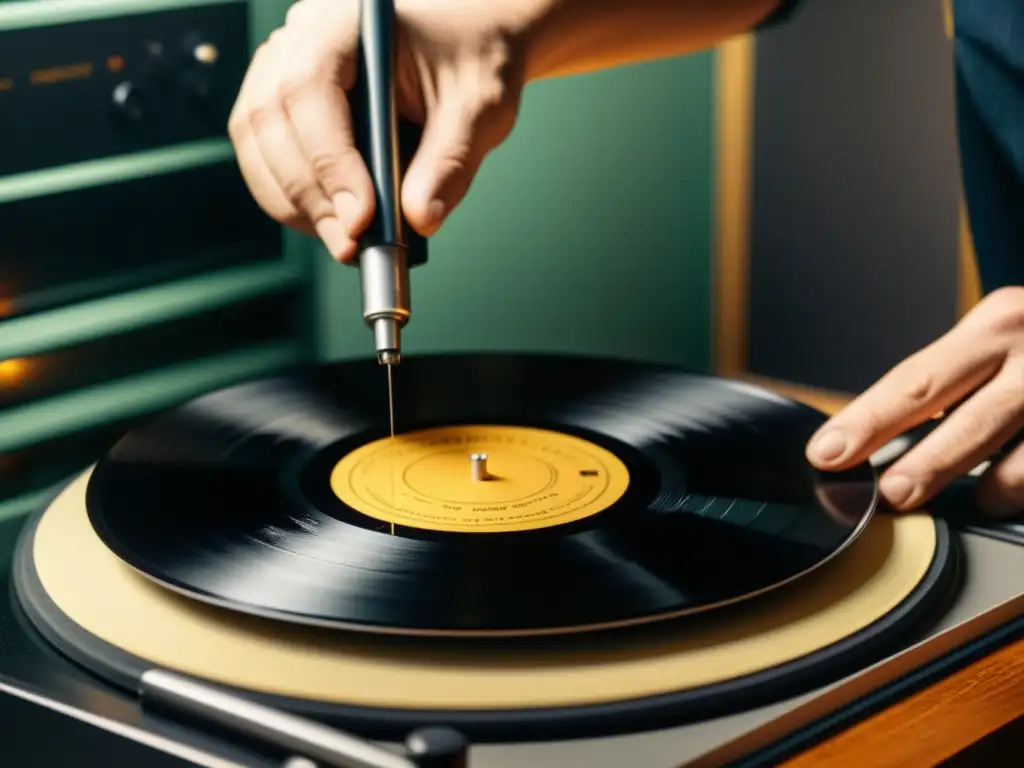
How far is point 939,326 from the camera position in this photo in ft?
5.31

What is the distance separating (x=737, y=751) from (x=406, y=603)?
0.49 feet

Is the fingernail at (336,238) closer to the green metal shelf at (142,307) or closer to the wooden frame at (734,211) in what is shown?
the green metal shelf at (142,307)

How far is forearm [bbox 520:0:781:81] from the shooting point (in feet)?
2.99

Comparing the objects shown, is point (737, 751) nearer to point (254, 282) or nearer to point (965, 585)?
point (965, 585)

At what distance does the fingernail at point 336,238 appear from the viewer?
0.74 m

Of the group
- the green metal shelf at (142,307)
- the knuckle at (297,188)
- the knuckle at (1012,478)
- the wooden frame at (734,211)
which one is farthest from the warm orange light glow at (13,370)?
the wooden frame at (734,211)

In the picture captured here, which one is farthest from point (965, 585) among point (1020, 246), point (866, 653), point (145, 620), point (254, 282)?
point (254, 282)

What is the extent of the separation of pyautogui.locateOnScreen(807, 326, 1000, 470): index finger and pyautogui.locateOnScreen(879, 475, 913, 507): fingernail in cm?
2

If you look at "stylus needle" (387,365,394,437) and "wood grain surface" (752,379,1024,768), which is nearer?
"wood grain surface" (752,379,1024,768)

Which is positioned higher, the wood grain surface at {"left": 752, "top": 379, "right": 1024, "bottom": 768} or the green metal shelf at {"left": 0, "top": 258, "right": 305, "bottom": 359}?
the green metal shelf at {"left": 0, "top": 258, "right": 305, "bottom": 359}

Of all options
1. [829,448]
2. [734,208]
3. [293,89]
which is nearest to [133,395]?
[293,89]

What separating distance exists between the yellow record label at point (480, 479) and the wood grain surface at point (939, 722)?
20 centimetres

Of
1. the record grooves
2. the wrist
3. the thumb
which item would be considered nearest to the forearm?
the wrist

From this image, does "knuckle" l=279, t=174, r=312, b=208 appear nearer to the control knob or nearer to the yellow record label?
the yellow record label
